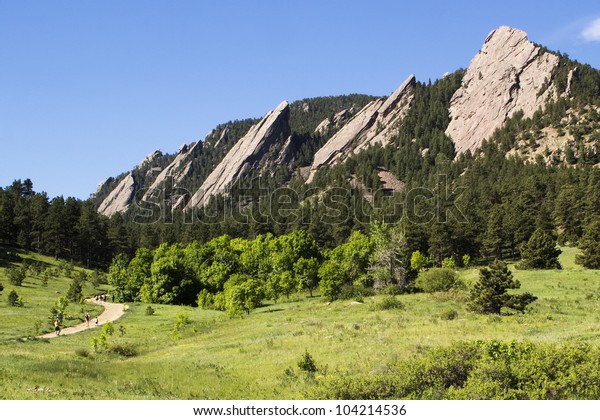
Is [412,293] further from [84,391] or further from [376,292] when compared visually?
[84,391]

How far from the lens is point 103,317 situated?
6231 cm

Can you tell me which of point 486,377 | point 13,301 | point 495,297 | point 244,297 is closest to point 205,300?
point 244,297

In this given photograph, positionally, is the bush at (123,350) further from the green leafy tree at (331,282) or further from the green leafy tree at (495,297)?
the green leafy tree at (331,282)

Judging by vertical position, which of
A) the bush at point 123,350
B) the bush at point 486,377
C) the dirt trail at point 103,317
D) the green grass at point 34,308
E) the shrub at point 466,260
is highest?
the shrub at point 466,260

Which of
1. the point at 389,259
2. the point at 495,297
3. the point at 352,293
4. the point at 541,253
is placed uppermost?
the point at 541,253

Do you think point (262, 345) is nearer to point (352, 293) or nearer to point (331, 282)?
point (331, 282)

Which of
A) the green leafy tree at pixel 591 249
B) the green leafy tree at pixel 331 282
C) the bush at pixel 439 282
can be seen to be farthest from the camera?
the green leafy tree at pixel 591 249

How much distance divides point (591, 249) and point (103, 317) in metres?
63.4

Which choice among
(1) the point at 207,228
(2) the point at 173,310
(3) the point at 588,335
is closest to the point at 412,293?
(2) the point at 173,310

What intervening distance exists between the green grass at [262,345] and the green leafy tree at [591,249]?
12.3 m

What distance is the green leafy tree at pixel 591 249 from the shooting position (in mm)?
66625

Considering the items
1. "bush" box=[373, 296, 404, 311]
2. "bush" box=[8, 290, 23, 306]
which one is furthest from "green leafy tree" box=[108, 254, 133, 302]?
"bush" box=[373, 296, 404, 311]

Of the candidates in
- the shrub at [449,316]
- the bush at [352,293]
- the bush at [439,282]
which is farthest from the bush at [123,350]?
the bush at [439,282]

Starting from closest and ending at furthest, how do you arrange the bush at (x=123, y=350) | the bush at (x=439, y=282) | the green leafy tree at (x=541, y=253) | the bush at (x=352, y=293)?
1. the bush at (x=123, y=350)
2. the bush at (x=439, y=282)
3. the bush at (x=352, y=293)
4. the green leafy tree at (x=541, y=253)
